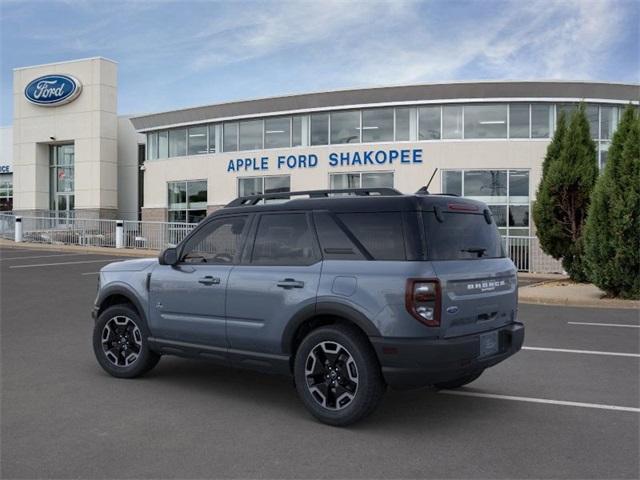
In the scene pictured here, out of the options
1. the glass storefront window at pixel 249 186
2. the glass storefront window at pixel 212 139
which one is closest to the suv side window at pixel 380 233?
the glass storefront window at pixel 249 186

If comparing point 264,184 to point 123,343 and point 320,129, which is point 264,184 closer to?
point 320,129

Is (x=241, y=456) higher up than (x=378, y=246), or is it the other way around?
(x=378, y=246)

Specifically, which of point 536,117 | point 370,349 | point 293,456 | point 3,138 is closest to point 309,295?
point 370,349

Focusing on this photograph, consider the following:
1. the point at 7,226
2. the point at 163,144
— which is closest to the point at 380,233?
the point at 163,144

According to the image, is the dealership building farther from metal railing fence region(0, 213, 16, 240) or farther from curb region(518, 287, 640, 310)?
curb region(518, 287, 640, 310)

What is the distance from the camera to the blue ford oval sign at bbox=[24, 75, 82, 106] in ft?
112

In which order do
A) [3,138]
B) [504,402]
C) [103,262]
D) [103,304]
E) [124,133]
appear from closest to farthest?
[504,402] → [103,304] → [103,262] → [124,133] → [3,138]

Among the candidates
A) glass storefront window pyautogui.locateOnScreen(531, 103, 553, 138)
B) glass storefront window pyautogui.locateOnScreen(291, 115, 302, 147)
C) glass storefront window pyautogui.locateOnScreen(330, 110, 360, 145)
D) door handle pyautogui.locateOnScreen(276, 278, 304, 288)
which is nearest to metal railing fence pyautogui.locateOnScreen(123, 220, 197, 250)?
glass storefront window pyautogui.locateOnScreen(291, 115, 302, 147)

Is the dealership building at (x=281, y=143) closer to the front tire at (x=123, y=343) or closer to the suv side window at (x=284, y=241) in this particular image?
the front tire at (x=123, y=343)

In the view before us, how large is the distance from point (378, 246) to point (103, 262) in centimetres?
1792

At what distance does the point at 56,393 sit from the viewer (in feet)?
18.9

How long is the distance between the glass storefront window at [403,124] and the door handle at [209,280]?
20.1 meters

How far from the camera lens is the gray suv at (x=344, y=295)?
15.2ft

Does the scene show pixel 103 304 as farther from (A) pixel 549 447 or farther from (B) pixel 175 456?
(A) pixel 549 447
